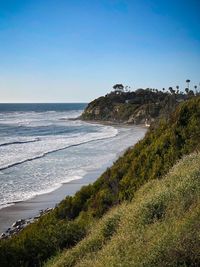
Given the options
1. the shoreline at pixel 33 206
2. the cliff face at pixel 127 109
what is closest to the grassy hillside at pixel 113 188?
the shoreline at pixel 33 206

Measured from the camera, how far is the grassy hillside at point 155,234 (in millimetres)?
6832

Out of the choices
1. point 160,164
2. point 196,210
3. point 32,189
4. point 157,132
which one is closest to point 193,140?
point 160,164

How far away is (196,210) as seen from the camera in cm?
804

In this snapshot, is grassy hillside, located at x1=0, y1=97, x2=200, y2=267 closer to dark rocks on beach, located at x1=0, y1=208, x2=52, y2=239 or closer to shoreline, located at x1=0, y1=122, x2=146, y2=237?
dark rocks on beach, located at x1=0, y1=208, x2=52, y2=239

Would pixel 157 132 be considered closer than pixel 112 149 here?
Yes

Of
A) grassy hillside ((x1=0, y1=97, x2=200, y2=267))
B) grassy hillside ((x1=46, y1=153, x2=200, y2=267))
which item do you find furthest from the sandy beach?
grassy hillside ((x1=46, y1=153, x2=200, y2=267))

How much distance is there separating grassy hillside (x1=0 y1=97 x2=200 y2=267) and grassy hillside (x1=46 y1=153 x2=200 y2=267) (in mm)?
1412

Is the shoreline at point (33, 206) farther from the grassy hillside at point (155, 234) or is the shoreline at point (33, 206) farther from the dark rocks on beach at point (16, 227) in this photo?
the grassy hillside at point (155, 234)

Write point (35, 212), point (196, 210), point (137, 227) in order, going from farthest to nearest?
1. point (35, 212)
2. point (137, 227)
3. point (196, 210)

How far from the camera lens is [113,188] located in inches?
623

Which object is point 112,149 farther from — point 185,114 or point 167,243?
point 167,243

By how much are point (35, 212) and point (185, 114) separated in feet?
31.7

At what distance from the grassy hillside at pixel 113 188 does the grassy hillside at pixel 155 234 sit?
1.41 metres

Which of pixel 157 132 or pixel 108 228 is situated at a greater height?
pixel 157 132
